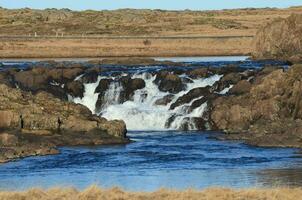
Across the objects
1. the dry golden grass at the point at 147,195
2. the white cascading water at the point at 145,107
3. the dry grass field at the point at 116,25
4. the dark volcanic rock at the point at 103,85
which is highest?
the dry golden grass at the point at 147,195

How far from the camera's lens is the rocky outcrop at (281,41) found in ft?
274

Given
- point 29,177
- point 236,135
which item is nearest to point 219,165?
point 29,177

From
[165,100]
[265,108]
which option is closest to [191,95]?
[165,100]

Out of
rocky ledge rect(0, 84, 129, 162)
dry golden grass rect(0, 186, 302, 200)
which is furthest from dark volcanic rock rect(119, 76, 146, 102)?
dry golden grass rect(0, 186, 302, 200)

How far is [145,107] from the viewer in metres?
58.3

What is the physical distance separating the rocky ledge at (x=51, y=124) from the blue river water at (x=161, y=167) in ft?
4.19

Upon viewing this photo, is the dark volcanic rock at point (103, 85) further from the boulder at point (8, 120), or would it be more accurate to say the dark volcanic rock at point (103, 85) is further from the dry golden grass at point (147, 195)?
the dry golden grass at point (147, 195)

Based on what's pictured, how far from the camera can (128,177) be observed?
33.4m

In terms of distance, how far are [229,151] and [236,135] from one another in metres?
5.95

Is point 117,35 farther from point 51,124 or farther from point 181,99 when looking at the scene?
point 51,124

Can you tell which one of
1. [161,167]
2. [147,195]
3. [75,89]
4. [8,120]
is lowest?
[161,167]

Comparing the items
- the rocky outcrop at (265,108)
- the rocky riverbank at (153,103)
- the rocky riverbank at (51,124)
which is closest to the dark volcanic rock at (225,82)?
the rocky riverbank at (153,103)

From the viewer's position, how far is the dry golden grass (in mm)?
23609

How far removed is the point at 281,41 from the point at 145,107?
93.7ft
